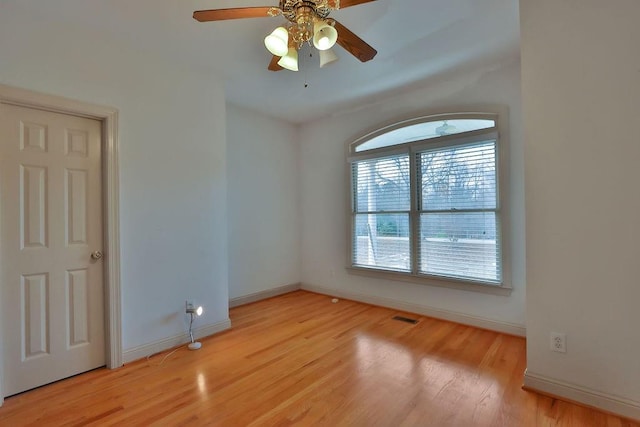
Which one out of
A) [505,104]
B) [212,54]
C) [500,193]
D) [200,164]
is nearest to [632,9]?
[505,104]

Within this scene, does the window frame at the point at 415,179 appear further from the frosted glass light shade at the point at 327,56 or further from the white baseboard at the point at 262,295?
the frosted glass light shade at the point at 327,56

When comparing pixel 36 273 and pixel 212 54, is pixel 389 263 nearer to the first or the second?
pixel 212 54

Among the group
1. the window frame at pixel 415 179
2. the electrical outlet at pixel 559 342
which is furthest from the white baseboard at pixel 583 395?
the window frame at pixel 415 179

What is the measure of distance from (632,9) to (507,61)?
1268 mm

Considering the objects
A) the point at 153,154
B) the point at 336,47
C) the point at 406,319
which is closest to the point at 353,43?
the point at 336,47

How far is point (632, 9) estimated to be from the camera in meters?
1.78

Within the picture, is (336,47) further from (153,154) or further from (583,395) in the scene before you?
(583,395)

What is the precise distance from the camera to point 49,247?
2.27m

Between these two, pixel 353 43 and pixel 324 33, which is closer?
pixel 324 33

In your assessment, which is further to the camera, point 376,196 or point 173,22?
point 376,196

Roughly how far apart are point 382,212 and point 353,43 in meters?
2.54

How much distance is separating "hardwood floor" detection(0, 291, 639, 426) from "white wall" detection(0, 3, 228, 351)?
0.53m

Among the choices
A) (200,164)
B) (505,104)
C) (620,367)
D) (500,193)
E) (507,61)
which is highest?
(507,61)

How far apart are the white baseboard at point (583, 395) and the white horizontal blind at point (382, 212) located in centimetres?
185
